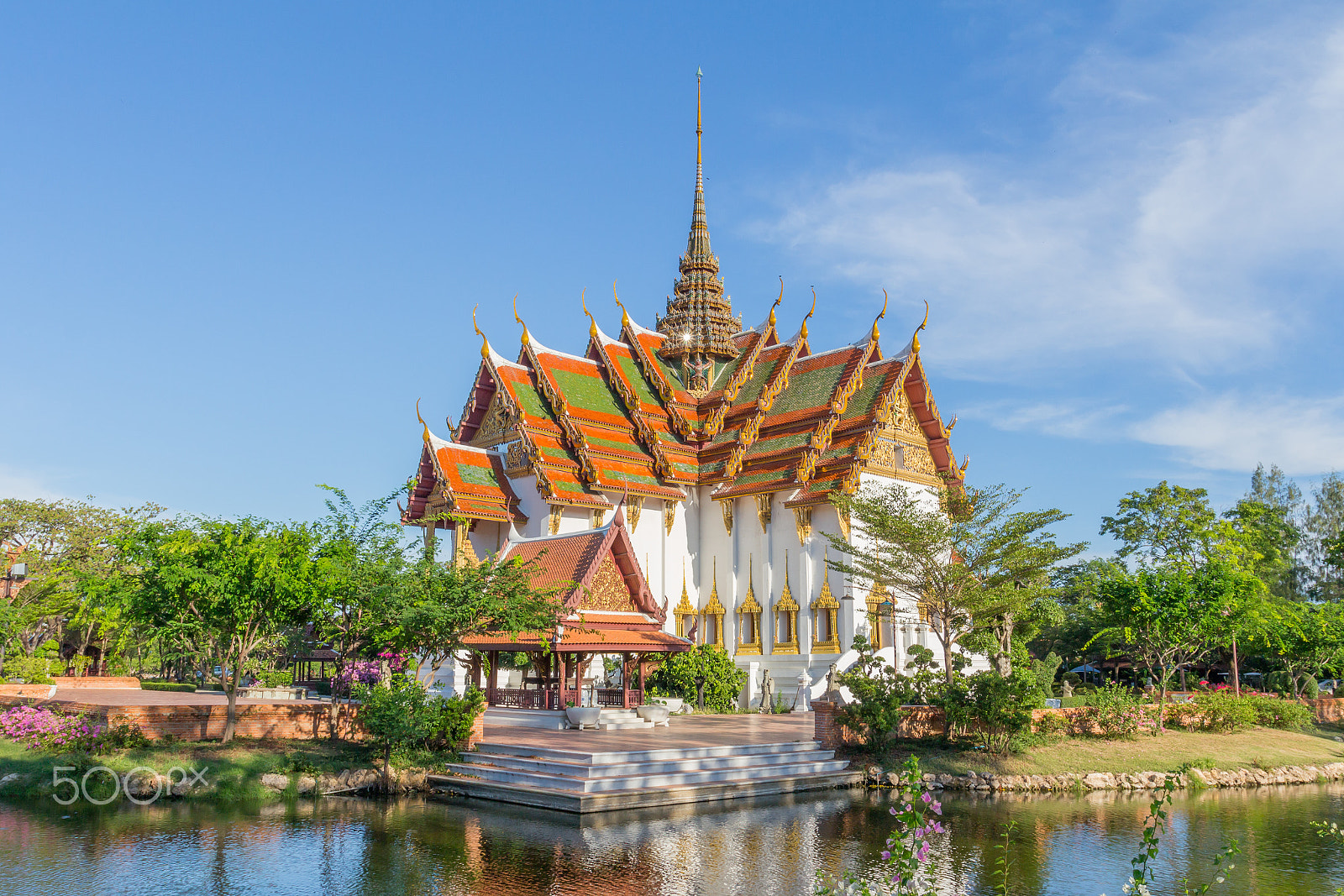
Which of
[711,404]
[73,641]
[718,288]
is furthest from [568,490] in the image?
[73,641]

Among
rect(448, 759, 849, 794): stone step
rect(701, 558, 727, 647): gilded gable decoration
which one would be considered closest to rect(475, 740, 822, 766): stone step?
rect(448, 759, 849, 794): stone step

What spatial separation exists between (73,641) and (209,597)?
24542mm

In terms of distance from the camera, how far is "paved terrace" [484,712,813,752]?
15.7m

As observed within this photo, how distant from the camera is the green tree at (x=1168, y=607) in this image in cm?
2292

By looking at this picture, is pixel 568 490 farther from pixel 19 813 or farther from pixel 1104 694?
pixel 19 813

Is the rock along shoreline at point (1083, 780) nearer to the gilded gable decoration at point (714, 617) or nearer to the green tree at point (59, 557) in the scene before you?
the gilded gable decoration at point (714, 617)

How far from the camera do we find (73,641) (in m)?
35.3

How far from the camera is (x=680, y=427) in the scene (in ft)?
101

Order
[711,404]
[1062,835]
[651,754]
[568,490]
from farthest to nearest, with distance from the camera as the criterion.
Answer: [711,404], [568,490], [651,754], [1062,835]

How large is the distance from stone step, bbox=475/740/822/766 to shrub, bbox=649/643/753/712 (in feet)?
26.4

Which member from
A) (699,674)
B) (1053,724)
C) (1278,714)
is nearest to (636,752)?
(1053,724)

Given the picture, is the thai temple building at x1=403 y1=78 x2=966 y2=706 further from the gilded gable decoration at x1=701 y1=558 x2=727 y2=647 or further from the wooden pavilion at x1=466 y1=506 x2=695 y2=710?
the wooden pavilion at x1=466 y1=506 x2=695 y2=710

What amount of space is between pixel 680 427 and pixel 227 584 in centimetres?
1719

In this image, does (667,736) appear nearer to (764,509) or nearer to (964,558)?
(964,558)
